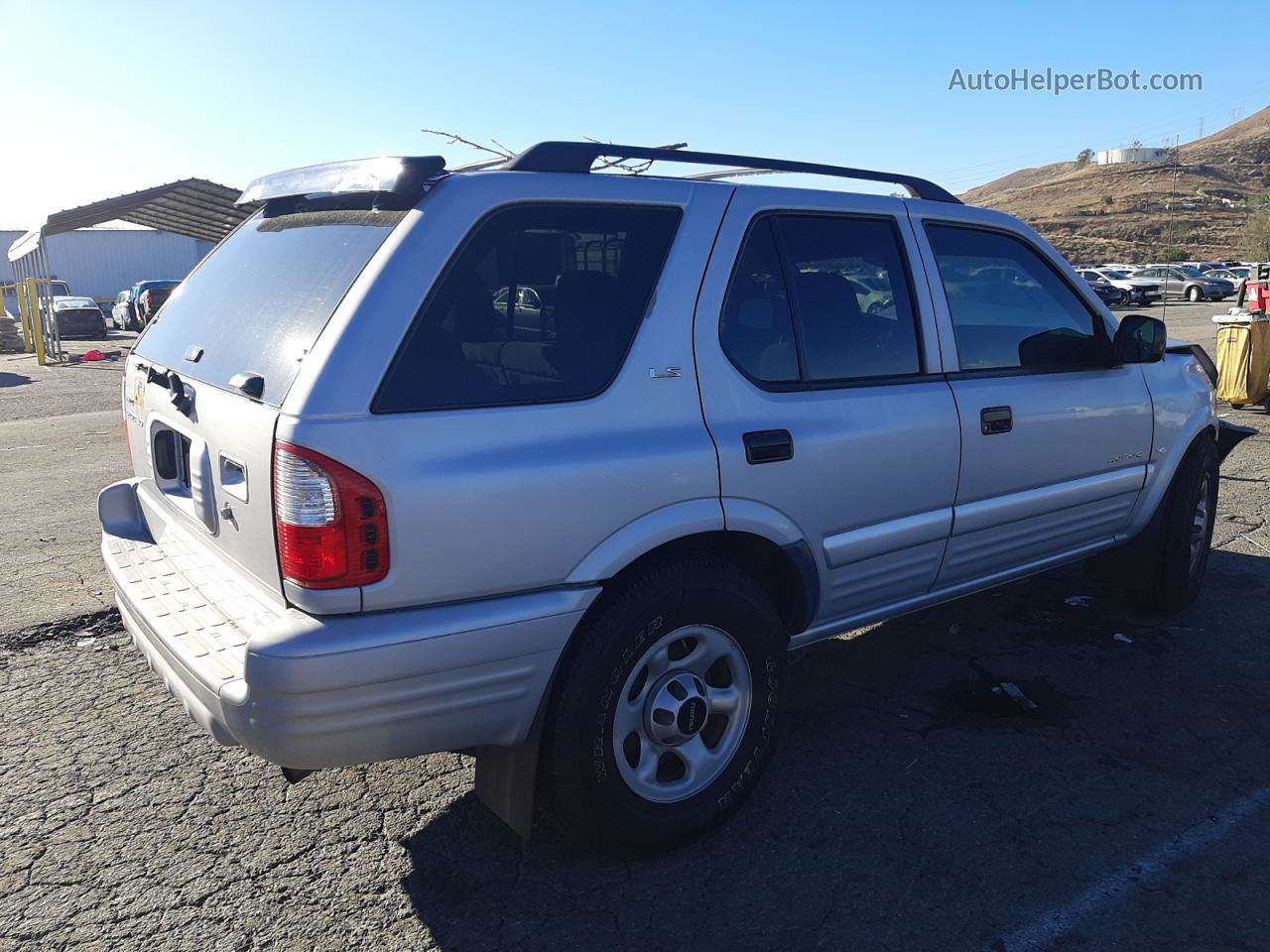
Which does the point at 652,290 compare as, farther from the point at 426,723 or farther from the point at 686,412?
the point at 426,723

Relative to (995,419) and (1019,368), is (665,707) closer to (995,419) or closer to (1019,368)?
(995,419)

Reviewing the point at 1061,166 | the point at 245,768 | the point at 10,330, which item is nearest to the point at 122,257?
the point at 10,330

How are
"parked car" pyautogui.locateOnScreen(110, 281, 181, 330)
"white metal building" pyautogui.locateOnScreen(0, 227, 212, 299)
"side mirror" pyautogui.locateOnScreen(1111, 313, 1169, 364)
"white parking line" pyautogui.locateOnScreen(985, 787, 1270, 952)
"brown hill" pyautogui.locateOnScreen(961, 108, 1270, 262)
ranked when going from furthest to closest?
"brown hill" pyautogui.locateOnScreen(961, 108, 1270, 262) < "white metal building" pyautogui.locateOnScreen(0, 227, 212, 299) < "parked car" pyautogui.locateOnScreen(110, 281, 181, 330) < "side mirror" pyautogui.locateOnScreen(1111, 313, 1169, 364) < "white parking line" pyautogui.locateOnScreen(985, 787, 1270, 952)

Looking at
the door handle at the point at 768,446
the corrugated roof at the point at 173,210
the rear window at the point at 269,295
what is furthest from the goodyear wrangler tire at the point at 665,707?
the corrugated roof at the point at 173,210

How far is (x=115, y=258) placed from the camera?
4581 cm

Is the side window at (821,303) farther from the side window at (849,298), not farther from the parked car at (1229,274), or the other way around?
the parked car at (1229,274)

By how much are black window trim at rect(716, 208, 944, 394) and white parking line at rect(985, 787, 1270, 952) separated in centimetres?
159

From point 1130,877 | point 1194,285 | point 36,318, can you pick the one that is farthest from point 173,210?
point 1194,285

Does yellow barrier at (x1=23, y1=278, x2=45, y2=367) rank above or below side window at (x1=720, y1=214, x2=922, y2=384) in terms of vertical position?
above

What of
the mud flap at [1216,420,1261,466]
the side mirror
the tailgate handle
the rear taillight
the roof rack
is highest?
the roof rack

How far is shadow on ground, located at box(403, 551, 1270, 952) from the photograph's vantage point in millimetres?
2596

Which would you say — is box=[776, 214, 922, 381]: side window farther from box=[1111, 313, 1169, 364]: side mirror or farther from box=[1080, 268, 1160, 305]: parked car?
box=[1080, 268, 1160, 305]: parked car

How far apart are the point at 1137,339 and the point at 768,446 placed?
2004 mm

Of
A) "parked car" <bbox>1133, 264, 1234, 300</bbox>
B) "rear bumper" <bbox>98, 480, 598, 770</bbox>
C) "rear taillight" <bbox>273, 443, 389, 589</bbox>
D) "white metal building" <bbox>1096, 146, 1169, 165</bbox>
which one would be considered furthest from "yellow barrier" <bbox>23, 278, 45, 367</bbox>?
"white metal building" <bbox>1096, 146, 1169, 165</bbox>
